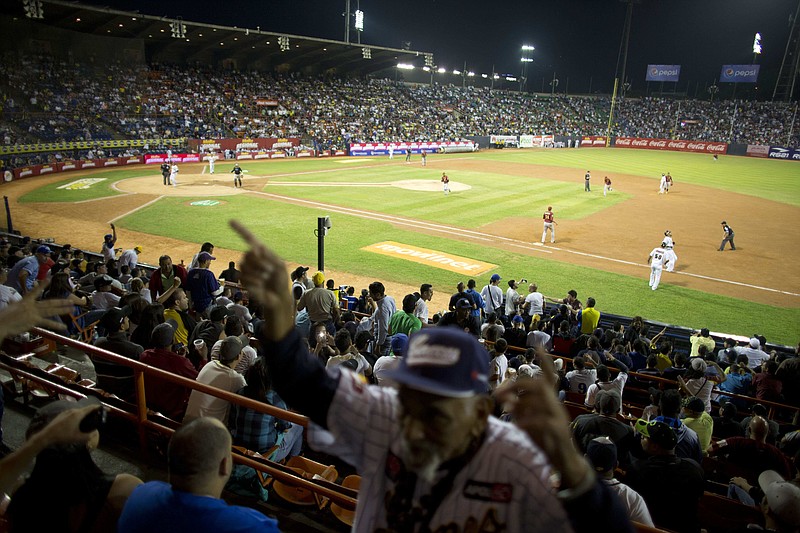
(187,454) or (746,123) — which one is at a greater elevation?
(746,123)

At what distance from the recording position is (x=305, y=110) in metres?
64.8

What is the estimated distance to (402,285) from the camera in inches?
707

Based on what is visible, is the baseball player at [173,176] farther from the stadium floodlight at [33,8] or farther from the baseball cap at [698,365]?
the baseball cap at [698,365]

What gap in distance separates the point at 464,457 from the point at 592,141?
278 feet

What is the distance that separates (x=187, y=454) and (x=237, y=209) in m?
27.0

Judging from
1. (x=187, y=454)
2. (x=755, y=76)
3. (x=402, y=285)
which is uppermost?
(x=755, y=76)

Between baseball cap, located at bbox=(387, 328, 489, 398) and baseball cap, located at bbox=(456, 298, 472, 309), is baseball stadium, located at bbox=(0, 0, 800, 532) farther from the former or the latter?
baseball cap, located at bbox=(456, 298, 472, 309)

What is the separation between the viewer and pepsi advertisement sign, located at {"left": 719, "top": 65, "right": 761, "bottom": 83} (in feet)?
285

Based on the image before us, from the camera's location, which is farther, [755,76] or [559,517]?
[755,76]

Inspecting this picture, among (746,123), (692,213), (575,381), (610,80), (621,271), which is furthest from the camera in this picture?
(610,80)

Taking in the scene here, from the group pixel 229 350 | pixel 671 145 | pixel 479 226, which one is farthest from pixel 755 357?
pixel 671 145

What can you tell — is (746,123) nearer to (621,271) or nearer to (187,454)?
(621,271)

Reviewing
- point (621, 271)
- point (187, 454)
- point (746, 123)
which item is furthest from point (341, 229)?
point (746, 123)

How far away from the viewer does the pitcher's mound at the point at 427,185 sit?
3621 cm
